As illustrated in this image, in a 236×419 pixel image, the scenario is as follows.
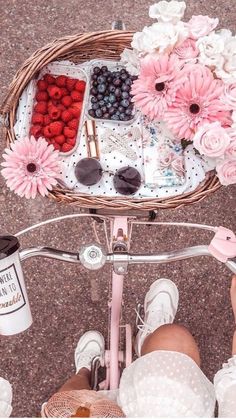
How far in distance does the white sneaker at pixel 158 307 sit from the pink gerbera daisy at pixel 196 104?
0.81m

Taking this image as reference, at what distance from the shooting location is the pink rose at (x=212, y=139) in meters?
1.58

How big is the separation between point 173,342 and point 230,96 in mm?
719

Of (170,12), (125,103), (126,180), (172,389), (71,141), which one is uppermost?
(170,12)

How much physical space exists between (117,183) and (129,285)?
2.61ft

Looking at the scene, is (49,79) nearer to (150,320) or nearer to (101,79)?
(101,79)

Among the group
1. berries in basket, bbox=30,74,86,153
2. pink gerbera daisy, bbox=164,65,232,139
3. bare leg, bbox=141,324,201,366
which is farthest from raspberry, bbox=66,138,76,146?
bare leg, bbox=141,324,201,366

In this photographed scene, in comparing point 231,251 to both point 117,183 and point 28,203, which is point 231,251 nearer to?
point 117,183

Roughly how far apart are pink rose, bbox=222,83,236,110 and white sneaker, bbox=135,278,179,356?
2.87ft

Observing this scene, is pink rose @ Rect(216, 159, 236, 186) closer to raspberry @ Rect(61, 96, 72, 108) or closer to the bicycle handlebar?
the bicycle handlebar

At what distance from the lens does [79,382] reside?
2.00 metres

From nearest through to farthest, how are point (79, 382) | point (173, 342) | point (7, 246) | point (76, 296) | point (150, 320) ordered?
1. point (7, 246)
2. point (173, 342)
3. point (79, 382)
4. point (150, 320)
5. point (76, 296)

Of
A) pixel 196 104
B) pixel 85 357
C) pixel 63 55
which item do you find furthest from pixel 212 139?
pixel 85 357

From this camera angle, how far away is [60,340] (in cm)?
246

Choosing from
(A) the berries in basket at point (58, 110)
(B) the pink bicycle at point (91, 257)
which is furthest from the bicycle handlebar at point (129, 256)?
(A) the berries in basket at point (58, 110)
